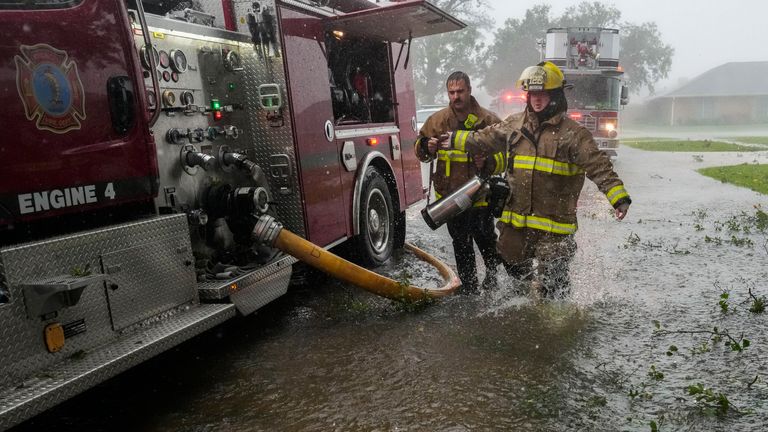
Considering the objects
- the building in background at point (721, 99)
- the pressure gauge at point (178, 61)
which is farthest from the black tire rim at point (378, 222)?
the building in background at point (721, 99)

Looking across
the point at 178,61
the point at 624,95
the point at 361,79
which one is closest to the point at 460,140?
the point at 178,61

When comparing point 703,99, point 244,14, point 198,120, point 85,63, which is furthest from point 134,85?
point 703,99

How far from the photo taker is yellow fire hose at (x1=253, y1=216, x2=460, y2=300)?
13.7 ft

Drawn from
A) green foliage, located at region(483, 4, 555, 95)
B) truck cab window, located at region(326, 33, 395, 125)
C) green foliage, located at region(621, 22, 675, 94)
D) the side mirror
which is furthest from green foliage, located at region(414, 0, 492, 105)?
truck cab window, located at region(326, 33, 395, 125)

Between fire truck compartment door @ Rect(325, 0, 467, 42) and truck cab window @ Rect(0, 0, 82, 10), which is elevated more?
fire truck compartment door @ Rect(325, 0, 467, 42)

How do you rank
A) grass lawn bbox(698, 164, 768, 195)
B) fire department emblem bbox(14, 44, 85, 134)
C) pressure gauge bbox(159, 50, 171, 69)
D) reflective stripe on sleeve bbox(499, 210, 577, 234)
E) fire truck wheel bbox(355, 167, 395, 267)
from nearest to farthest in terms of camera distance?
fire department emblem bbox(14, 44, 85, 134), pressure gauge bbox(159, 50, 171, 69), reflective stripe on sleeve bbox(499, 210, 577, 234), fire truck wheel bbox(355, 167, 395, 267), grass lawn bbox(698, 164, 768, 195)

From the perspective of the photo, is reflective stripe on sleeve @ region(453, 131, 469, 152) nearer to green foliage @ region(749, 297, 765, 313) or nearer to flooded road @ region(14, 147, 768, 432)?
flooded road @ region(14, 147, 768, 432)

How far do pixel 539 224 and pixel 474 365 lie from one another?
1254 mm

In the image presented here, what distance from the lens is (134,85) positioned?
3.34 metres

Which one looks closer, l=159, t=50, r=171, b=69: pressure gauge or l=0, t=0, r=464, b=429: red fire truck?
l=0, t=0, r=464, b=429: red fire truck

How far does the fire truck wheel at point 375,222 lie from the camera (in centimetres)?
590

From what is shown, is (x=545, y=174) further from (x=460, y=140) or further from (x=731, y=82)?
(x=731, y=82)

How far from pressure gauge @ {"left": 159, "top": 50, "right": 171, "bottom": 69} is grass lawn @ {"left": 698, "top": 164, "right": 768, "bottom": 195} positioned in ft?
33.0

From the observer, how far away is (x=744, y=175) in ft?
42.5
